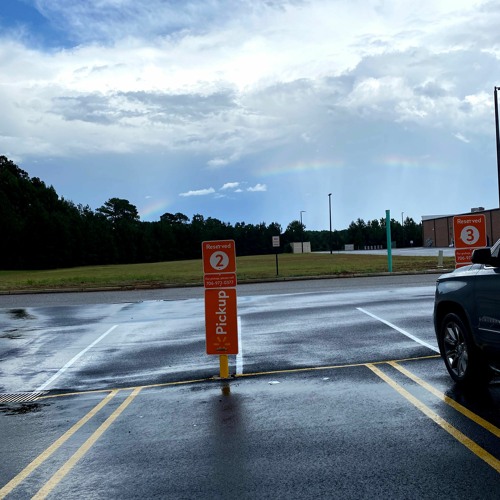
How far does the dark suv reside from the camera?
600cm

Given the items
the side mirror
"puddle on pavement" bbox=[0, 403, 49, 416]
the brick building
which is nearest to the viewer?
the side mirror

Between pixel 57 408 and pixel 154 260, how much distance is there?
10340 cm

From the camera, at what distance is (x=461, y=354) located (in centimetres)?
679

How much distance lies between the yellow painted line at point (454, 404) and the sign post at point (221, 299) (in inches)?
88.6

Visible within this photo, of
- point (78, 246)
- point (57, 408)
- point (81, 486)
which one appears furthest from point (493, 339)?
point (78, 246)

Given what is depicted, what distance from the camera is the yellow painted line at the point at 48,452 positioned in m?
4.51

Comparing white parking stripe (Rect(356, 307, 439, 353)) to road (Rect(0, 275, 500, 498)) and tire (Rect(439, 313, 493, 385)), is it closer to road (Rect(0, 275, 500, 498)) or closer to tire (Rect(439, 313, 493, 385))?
road (Rect(0, 275, 500, 498))

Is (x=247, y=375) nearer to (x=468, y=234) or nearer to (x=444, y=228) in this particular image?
(x=468, y=234)

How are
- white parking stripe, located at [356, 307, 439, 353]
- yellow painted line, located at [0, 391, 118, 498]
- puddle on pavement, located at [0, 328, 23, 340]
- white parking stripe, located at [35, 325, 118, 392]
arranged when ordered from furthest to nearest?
puddle on pavement, located at [0, 328, 23, 340], white parking stripe, located at [356, 307, 439, 353], white parking stripe, located at [35, 325, 118, 392], yellow painted line, located at [0, 391, 118, 498]

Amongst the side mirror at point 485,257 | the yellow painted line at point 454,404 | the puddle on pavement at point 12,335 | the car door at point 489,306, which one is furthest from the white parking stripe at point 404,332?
the puddle on pavement at point 12,335

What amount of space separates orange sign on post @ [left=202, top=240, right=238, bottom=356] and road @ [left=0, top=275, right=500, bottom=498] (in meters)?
0.49

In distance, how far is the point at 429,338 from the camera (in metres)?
10.2

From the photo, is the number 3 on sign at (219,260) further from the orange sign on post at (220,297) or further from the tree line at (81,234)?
the tree line at (81,234)

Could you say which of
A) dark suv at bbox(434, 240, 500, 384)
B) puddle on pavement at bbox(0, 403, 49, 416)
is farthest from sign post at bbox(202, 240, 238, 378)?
dark suv at bbox(434, 240, 500, 384)
